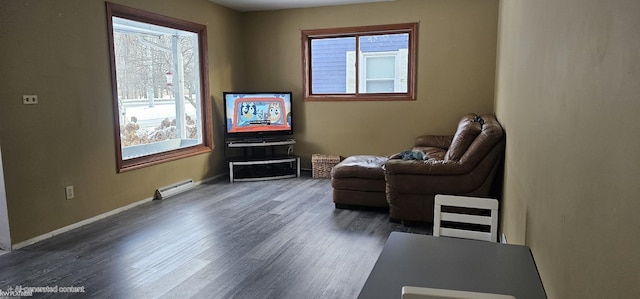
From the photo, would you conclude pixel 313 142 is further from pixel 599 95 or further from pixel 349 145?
pixel 599 95

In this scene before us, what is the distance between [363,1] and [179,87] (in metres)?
2.83

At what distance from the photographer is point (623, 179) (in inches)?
33.6

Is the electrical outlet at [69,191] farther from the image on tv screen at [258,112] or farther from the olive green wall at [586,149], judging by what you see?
the olive green wall at [586,149]

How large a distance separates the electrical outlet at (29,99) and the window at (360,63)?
3708 millimetres

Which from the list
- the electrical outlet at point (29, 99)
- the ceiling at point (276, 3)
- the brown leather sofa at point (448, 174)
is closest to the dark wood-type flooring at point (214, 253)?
the brown leather sofa at point (448, 174)

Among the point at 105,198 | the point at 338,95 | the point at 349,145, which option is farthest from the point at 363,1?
the point at 105,198

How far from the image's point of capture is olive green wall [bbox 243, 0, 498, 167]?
560cm

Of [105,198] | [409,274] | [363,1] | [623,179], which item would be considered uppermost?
[363,1]

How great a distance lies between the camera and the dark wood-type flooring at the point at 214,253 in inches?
110

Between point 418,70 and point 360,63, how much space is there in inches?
35.7

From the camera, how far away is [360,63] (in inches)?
249

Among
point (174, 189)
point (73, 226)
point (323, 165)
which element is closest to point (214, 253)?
point (73, 226)

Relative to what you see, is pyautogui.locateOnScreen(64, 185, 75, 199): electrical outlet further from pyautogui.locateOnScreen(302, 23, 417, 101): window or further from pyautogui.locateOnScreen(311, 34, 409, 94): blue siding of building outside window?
pyautogui.locateOnScreen(311, 34, 409, 94): blue siding of building outside window

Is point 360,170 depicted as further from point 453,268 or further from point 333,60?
point 453,268
